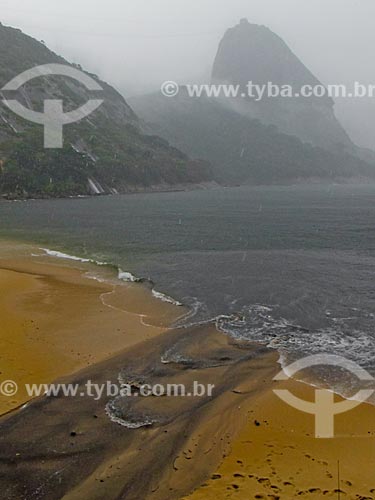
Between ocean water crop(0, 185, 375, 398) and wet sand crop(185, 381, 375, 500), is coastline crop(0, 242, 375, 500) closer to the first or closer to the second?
wet sand crop(185, 381, 375, 500)

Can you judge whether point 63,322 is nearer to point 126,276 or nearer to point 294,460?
point 126,276

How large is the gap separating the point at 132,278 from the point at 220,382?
807 inches

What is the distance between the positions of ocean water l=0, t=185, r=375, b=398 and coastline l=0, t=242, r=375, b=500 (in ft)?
12.9

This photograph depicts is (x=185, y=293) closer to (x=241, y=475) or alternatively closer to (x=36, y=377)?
(x=36, y=377)

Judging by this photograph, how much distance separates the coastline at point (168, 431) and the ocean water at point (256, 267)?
394 cm

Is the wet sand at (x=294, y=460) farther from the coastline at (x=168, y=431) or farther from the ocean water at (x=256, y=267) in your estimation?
the ocean water at (x=256, y=267)

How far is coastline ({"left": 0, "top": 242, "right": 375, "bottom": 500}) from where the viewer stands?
38.8ft

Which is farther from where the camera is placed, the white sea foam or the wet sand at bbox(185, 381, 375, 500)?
the white sea foam

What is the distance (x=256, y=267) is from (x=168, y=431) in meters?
30.5

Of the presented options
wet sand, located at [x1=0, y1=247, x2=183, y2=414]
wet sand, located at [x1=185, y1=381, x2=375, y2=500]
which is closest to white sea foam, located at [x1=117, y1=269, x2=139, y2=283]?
wet sand, located at [x1=0, y1=247, x2=183, y2=414]

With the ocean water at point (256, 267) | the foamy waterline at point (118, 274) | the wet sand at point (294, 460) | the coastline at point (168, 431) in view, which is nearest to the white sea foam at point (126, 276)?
the foamy waterline at point (118, 274)

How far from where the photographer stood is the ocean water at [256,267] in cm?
2506

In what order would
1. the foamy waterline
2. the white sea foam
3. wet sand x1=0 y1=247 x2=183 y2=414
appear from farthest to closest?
the white sea foam, the foamy waterline, wet sand x1=0 y1=247 x2=183 y2=414

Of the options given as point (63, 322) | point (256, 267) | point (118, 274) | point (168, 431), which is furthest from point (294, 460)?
point (256, 267)
